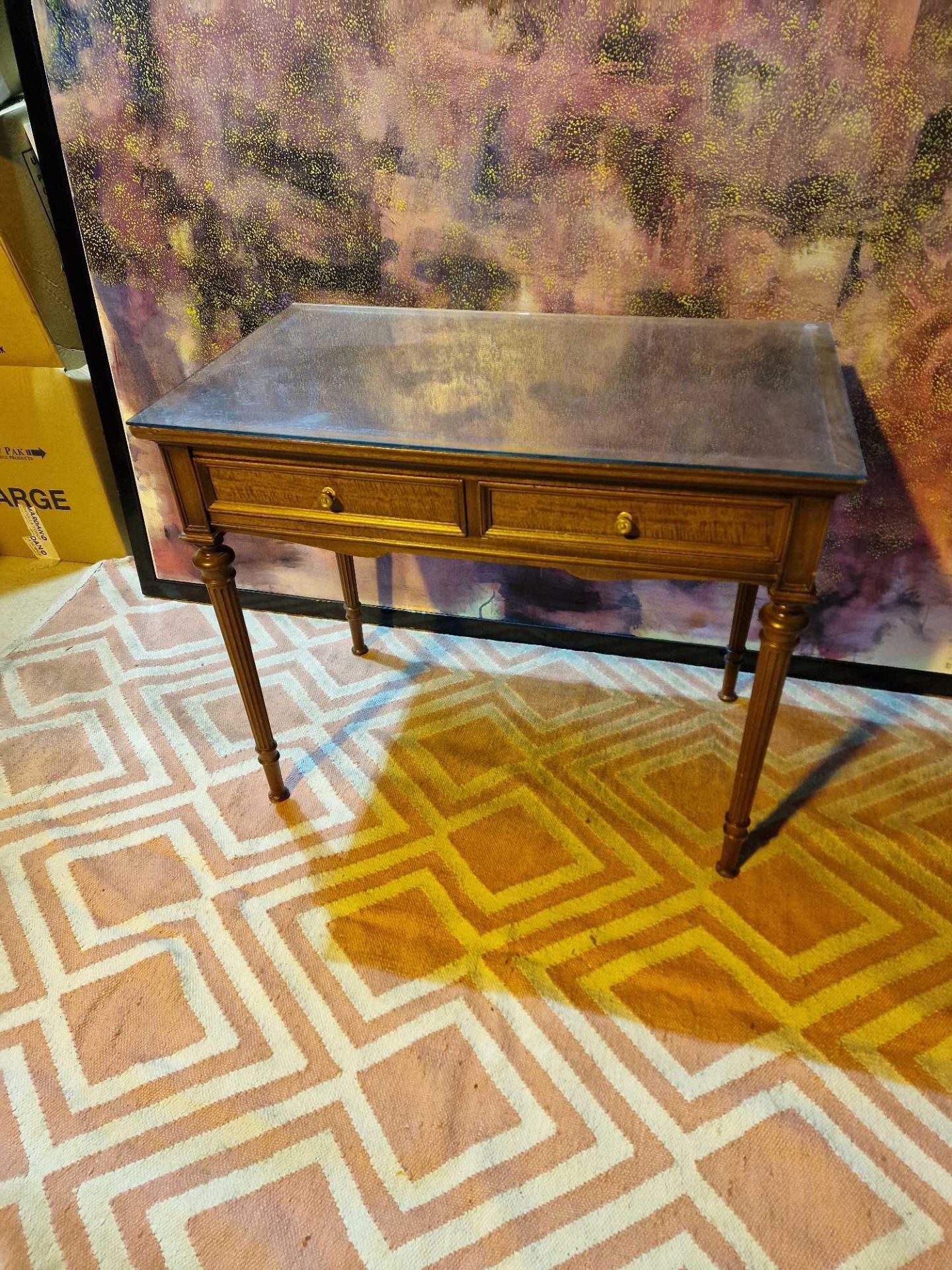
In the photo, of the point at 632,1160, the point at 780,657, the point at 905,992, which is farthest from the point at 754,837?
the point at 632,1160

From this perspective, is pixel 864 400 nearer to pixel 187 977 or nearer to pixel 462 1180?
pixel 462 1180

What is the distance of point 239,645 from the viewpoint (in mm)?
1499

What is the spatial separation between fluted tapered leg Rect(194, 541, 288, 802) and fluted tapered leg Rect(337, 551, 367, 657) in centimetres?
44

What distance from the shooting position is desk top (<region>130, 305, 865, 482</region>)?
1116 mm

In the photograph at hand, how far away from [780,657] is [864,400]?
67 cm

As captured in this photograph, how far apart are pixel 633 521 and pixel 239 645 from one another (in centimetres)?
73

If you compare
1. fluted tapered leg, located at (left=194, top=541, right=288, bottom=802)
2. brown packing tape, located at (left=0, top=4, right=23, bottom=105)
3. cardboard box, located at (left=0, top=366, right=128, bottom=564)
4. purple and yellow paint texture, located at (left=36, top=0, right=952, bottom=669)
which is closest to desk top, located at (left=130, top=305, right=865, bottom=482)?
purple and yellow paint texture, located at (left=36, top=0, right=952, bottom=669)

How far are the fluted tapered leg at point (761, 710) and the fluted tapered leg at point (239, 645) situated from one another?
2.69 ft

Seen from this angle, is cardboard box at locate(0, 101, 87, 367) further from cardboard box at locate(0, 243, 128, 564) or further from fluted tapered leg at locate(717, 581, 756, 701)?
fluted tapered leg at locate(717, 581, 756, 701)

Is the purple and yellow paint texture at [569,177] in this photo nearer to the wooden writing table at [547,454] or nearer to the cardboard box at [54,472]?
the wooden writing table at [547,454]

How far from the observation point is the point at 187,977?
1.39 m

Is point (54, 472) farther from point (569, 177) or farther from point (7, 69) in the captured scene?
point (569, 177)

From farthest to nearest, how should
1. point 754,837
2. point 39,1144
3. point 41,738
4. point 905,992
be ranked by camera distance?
point 41,738, point 754,837, point 905,992, point 39,1144

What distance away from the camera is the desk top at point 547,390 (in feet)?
3.66
